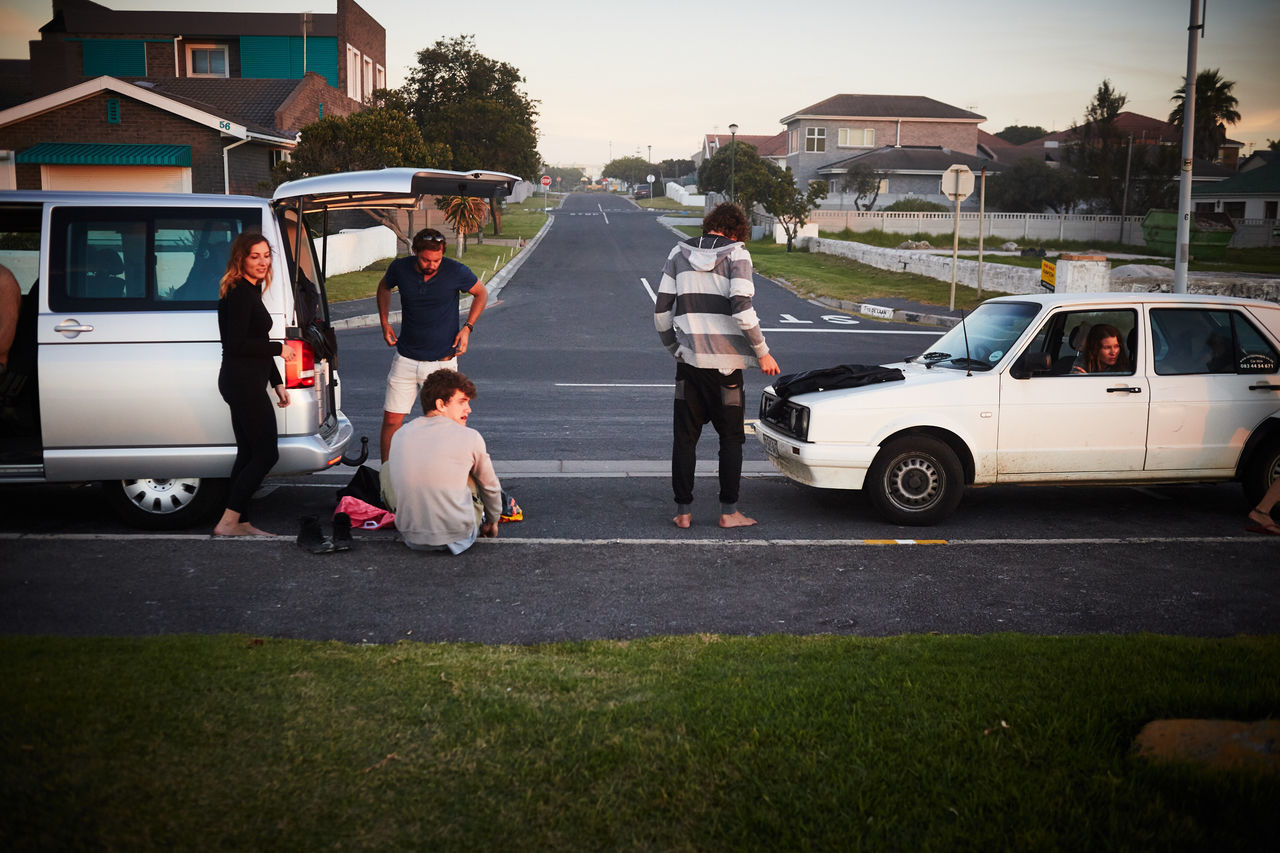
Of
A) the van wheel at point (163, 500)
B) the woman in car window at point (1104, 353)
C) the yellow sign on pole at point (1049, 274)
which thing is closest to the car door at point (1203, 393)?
the woman in car window at point (1104, 353)

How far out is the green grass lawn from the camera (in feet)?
10.00

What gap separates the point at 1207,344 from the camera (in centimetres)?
749

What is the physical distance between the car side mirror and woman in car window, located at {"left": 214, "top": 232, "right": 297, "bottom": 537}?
4960 mm

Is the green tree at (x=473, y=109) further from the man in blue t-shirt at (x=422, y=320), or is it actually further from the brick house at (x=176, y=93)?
the man in blue t-shirt at (x=422, y=320)

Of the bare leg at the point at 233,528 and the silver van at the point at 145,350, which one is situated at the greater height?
the silver van at the point at 145,350

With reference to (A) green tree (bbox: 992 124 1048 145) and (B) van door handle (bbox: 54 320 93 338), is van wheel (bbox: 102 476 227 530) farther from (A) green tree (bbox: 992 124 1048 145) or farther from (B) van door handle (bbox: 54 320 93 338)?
(A) green tree (bbox: 992 124 1048 145)

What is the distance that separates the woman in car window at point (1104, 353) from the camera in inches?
292

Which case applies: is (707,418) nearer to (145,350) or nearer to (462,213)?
(145,350)

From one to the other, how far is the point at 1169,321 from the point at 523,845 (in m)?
6.43

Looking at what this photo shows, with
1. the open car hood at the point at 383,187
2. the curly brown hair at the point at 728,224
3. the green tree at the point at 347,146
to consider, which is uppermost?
the green tree at the point at 347,146

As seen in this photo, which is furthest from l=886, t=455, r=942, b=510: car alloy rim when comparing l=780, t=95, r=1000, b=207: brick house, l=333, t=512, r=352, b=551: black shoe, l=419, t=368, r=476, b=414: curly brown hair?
l=780, t=95, r=1000, b=207: brick house

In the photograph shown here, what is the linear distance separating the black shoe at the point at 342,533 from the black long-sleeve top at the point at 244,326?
1039mm

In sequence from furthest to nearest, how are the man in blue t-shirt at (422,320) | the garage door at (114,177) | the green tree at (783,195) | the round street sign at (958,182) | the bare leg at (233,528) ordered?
1. the green tree at (783,195)
2. the garage door at (114,177)
3. the round street sign at (958,182)
4. the man in blue t-shirt at (422,320)
5. the bare leg at (233,528)

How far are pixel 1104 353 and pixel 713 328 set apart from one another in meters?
2.96
